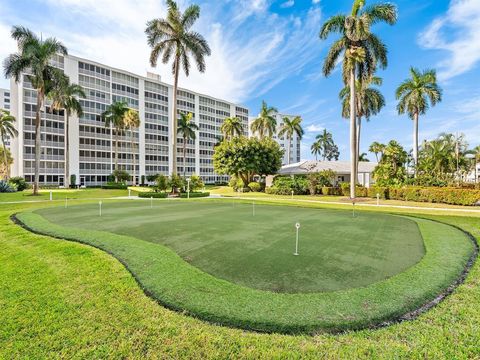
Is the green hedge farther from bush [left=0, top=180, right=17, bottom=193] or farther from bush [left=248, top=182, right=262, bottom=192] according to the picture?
bush [left=0, top=180, right=17, bottom=193]

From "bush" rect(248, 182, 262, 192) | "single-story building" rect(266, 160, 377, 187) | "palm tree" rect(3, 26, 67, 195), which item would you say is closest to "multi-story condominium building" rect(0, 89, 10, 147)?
"palm tree" rect(3, 26, 67, 195)

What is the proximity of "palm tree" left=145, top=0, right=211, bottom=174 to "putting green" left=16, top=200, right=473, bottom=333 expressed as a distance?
78.4 ft

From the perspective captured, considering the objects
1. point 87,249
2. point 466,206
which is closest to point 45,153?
point 87,249

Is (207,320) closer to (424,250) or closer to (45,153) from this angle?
(424,250)

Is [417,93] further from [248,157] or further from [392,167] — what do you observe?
[248,157]

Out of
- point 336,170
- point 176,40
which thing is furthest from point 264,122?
point 176,40

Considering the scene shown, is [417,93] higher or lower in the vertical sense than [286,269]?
higher

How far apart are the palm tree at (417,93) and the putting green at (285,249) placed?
31821mm

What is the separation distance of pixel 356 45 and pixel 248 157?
22081 millimetres

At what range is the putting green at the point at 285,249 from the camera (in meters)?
5.23

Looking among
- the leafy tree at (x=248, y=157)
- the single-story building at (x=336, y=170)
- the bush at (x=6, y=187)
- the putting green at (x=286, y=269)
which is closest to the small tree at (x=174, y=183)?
the leafy tree at (x=248, y=157)

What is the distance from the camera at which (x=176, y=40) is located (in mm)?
30547

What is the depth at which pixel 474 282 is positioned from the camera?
5258mm

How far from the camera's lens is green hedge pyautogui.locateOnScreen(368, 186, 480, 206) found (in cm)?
2261
